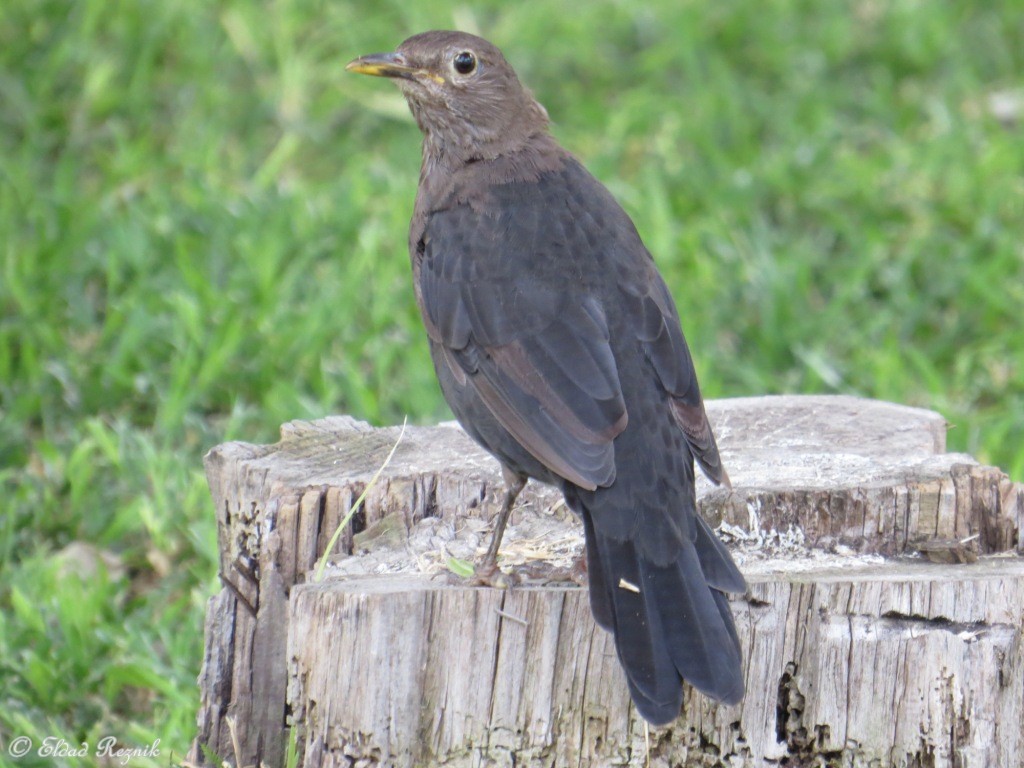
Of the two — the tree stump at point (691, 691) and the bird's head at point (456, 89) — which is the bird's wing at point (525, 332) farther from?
the tree stump at point (691, 691)

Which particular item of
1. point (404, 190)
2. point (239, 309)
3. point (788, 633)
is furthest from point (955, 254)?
point (788, 633)

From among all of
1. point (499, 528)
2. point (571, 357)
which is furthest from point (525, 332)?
point (499, 528)

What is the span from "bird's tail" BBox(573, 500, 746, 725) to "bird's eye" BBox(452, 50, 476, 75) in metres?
1.58

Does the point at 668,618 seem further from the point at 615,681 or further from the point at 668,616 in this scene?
the point at 615,681

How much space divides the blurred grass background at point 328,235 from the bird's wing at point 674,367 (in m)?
1.66

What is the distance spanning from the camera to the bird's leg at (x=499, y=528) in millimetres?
3332

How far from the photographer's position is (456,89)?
13.7ft

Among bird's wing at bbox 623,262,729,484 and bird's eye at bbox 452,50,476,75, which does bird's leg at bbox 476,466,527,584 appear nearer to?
bird's wing at bbox 623,262,729,484

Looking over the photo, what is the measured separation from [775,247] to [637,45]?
2182 mm

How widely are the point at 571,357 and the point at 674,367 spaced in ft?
0.92

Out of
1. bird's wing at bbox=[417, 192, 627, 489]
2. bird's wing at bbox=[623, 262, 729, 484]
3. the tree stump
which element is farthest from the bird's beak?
the tree stump

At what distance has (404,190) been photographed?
22.6ft

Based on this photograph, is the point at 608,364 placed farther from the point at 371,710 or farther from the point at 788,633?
the point at 371,710

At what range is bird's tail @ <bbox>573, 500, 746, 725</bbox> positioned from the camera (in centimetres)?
297
